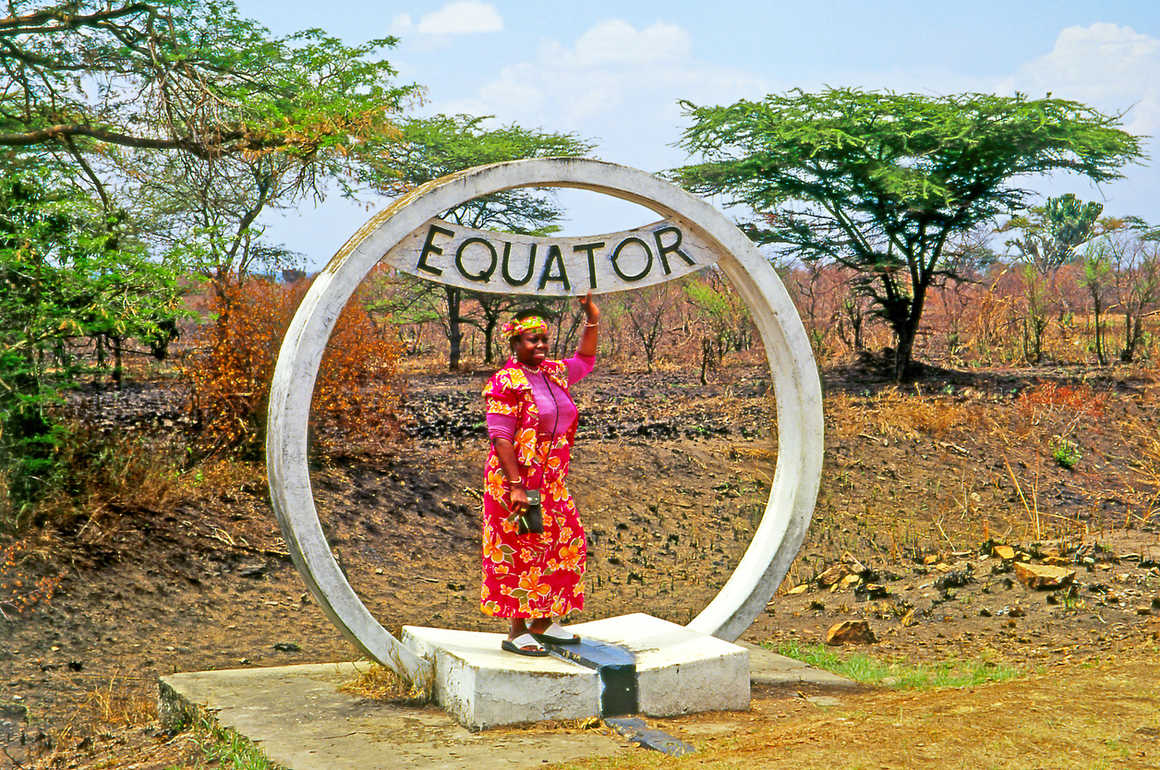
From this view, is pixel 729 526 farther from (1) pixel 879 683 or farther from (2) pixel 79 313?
(2) pixel 79 313

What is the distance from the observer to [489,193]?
5.32 meters

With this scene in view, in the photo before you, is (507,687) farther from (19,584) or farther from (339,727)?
(19,584)

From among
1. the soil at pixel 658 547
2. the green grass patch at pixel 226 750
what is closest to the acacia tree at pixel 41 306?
the soil at pixel 658 547

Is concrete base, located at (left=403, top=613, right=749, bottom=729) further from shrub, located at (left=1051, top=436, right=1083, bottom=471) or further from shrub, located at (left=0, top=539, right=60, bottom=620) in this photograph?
shrub, located at (left=1051, top=436, right=1083, bottom=471)

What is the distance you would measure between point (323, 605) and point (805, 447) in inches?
104

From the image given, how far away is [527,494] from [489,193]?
1395 millimetres

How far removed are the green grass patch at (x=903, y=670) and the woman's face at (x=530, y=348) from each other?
243 cm

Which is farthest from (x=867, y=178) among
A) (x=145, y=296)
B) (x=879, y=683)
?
(x=879, y=683)

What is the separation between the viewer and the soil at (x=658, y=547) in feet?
22.3

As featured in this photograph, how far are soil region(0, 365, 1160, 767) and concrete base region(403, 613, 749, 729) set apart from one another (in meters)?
0.28

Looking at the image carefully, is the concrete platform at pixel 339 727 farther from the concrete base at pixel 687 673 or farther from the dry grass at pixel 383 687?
the concrete base at pixel 687 673

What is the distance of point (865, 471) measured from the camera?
12.5 meters

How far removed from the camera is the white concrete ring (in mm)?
5062

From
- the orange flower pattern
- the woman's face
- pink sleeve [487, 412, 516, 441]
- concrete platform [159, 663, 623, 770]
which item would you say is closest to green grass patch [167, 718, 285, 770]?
concrete platform [159, 663, 623, 770]
